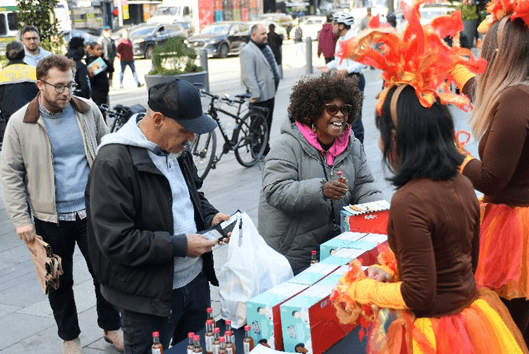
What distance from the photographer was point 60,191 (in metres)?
4.10

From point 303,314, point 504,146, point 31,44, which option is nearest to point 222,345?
point 303,314

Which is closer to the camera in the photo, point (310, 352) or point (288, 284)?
point (310, 352)

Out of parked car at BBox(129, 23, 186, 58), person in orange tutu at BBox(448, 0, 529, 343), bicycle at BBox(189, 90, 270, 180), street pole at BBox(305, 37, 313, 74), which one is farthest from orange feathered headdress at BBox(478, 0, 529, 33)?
parked car at BBox(129, 23, 186, 58)

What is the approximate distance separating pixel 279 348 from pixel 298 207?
3.19 ft

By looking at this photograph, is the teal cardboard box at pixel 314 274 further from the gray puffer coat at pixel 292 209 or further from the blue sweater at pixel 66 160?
the blue sweater at pixel 66 160

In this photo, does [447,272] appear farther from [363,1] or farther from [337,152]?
[363,1]

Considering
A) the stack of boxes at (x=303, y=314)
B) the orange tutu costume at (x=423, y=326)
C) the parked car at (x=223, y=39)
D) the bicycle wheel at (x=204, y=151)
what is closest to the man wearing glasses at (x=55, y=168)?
the stack of boxes at (x=303, y=314)

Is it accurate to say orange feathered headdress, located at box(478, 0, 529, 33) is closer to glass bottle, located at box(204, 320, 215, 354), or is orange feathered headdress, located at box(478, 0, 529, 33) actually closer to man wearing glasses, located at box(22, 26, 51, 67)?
glass bottle, located at box(204, 320, 215, 354)

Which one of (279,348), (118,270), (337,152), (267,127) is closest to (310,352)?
(279,348)

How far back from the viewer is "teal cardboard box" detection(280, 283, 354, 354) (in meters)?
2.57

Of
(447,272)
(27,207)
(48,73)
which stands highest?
(48,73)

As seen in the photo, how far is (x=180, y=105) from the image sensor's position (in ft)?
9.04

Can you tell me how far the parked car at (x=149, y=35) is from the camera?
95.0 feet

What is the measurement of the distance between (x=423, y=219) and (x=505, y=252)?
1.09 meters
